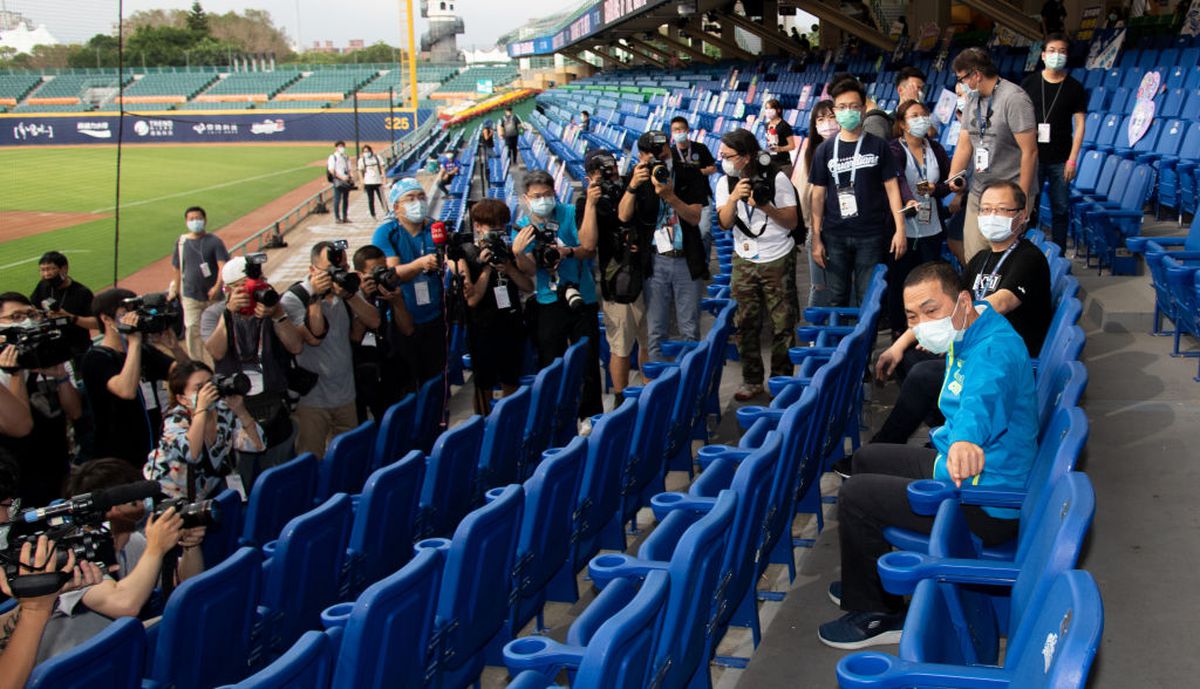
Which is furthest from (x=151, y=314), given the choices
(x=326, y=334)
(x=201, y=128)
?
(x=201, y=128)

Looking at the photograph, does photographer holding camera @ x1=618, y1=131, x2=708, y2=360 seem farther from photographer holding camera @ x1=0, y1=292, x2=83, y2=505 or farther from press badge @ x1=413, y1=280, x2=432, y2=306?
photographer holding camera @ x1=0, y1=292, x2=83, y2=505

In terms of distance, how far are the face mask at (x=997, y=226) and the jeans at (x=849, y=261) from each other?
3.90 feet

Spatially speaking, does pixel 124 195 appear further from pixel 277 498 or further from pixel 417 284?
pixel 277 498

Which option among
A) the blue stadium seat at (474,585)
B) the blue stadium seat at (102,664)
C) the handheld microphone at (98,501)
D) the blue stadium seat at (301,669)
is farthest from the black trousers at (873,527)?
the handheld microphone at (98,501)

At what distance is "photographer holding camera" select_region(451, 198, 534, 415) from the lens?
510 centimetres

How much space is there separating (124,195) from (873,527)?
28.8 meters

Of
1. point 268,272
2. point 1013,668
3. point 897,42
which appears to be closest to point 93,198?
point 268,272

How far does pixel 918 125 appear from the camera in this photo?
219 inches

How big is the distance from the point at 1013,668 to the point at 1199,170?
17.7 feet

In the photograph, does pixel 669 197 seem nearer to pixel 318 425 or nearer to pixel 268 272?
pixel 318 425

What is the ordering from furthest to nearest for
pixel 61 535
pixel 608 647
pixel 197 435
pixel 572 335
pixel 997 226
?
pixel 572 335, pixel 997 226, pixel 197 435, pixel 61 535, pixel 608 647

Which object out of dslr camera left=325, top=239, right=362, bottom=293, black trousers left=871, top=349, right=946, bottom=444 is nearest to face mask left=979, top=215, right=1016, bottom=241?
black trousers left=871, top=349, right=946, bottom=444

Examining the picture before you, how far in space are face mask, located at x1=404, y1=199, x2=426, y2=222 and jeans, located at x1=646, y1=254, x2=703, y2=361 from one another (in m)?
1.17

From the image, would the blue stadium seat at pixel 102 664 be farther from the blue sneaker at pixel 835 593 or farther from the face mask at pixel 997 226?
the face mask at pixel 997 226
